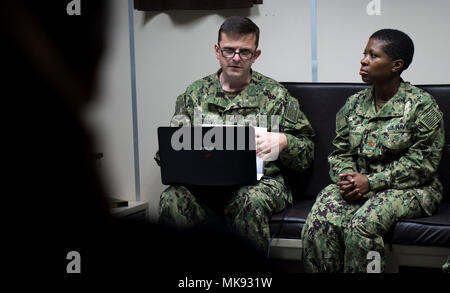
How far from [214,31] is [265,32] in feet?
0.84

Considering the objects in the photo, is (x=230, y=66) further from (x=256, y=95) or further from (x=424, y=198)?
(x=424, y=198)

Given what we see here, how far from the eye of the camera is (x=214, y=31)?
8.04 feet

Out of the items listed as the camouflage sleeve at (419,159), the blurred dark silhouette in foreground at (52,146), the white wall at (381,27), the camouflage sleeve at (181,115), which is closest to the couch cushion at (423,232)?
the camouflage sleeve at (419,159)

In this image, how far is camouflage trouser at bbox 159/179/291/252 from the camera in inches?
68.3

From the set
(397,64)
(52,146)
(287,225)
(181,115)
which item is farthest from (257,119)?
(52,146)

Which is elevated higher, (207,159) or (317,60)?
(317,60)

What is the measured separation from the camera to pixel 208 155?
62.8 inches

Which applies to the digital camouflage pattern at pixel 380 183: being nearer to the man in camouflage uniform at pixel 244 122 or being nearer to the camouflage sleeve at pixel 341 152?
the camouflage sleeve at pixel 341 152

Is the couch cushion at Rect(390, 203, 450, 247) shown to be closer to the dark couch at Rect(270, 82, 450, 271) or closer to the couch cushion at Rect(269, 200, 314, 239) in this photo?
the dark couch at Rect(270, 82, 450, 271)

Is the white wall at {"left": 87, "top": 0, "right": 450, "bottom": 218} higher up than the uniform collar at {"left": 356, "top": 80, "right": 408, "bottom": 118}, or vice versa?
the white wall at {"left": 87, "top": 0, "right": 450, "bottom": 218}

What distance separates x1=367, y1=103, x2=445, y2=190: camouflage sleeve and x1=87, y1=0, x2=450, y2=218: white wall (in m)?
0.55

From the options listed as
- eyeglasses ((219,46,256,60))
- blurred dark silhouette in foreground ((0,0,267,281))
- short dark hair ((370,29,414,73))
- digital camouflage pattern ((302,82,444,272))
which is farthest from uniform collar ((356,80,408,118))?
blurred dark silhouette in foreground ((0,0,267,281))

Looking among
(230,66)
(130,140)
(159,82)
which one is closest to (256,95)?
(230,66)

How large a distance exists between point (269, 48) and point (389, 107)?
0.79m
